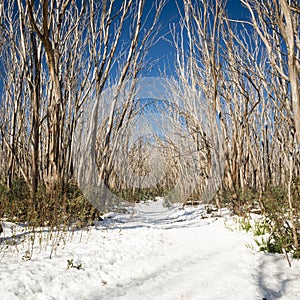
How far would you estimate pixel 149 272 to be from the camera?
239 centimetres

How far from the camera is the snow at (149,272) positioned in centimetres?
191

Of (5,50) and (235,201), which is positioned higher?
(5,50)

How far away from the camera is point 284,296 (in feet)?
6.13

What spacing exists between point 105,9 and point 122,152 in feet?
24.3

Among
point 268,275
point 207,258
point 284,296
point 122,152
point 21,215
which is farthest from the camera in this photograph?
point 122,152

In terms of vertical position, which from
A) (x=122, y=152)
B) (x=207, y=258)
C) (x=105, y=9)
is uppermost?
(x=105, y=9)

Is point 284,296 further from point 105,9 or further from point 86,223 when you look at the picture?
point 105,9

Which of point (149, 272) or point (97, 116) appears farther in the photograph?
point (97, 116)

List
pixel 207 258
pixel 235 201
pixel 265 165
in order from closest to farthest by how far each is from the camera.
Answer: pixel 207 258
pixel 235 201
pixel 265 165

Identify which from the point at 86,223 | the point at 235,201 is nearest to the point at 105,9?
the point at 86,223

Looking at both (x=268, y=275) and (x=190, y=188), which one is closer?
(x=268, y=275)

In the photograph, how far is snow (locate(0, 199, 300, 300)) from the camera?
6.28 feet

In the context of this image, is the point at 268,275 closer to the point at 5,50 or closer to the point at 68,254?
the point at 68,254

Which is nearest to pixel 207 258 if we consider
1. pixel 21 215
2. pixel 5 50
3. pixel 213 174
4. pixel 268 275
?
pixel 268 275
